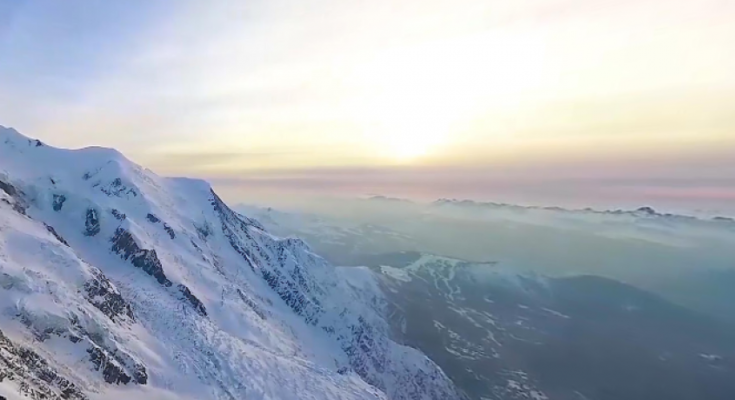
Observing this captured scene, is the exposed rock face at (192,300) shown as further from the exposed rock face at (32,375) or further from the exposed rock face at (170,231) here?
the exposed rock face at (32,375)

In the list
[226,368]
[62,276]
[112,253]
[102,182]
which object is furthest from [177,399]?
[102,182]

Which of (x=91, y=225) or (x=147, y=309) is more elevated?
(x=91, y=225)

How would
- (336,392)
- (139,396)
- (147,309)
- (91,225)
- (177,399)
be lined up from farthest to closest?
1. (91,225)
2. (336,392)
3. (147,309)
4. (177,399)
5. (139,396)

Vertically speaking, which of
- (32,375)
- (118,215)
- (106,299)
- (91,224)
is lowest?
(32,375)

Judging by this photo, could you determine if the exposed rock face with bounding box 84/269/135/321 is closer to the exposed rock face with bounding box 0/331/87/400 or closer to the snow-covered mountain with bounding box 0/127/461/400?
the snow-covered mountain with bounding box 0/127/461/400

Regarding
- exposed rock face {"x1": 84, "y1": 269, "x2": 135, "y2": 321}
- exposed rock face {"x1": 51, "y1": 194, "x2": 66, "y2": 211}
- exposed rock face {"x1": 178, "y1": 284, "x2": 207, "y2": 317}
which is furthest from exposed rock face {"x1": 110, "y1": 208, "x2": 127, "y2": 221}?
exposed rock face {"x1": 84, "y1": 269, "x2": 135, "y2": 321}

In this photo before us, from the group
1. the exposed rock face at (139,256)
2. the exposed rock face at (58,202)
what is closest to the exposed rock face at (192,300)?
the exposed rock face at (139,256)

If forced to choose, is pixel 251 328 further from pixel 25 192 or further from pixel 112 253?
pixel 25 192

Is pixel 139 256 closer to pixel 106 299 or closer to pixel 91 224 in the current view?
pixel 91 224

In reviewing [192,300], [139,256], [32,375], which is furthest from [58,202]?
[32,375]
